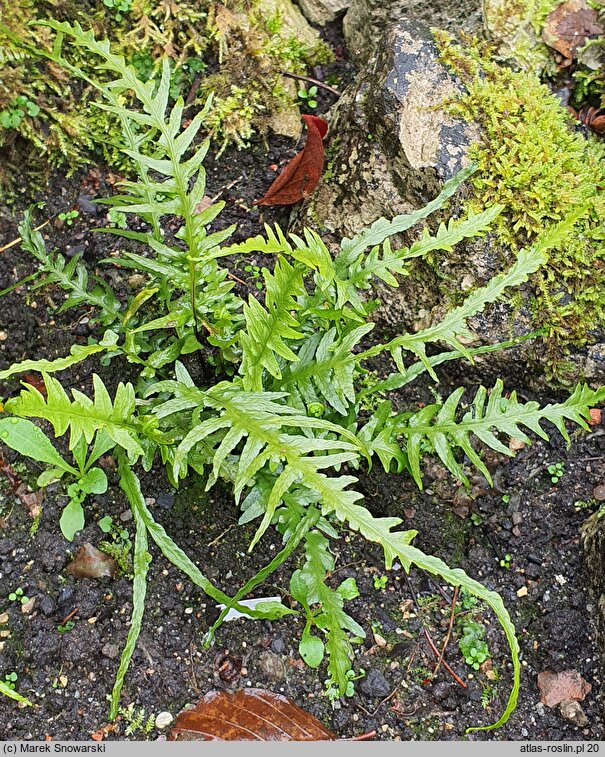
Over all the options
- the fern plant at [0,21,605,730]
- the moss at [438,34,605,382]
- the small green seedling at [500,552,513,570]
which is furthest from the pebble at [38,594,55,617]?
the moss at [438,34,605,382]

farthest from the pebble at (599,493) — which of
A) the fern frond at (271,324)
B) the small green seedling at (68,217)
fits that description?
the small green seedling at (68,217)

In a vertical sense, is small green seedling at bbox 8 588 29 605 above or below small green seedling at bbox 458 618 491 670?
above

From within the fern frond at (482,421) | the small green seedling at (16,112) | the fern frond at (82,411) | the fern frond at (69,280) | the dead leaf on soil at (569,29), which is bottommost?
the fern frond at (482,421)

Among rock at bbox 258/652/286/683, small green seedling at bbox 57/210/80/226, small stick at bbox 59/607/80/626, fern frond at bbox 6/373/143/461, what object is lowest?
rock at bbox 258/652/286/683

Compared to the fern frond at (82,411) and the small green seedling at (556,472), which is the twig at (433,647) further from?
the fern frond at (82,411)

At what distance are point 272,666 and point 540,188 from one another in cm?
176

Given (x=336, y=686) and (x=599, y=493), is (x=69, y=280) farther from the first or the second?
(x=599, y=493)

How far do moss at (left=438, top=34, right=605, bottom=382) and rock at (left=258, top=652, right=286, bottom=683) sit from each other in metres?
1.32

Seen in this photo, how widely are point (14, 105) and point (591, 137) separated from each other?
82.1 inches

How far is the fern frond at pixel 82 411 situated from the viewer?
1457 millimetres

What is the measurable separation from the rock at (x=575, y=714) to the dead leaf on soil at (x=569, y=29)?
2.27m

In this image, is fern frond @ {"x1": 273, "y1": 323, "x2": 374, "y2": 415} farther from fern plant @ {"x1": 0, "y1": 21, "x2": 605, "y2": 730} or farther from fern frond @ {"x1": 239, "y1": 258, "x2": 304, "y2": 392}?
fern frond @ {"x1": 239, "y1": 258, "x2": 304, "y2": 392}

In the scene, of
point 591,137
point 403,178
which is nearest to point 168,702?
point 403,178

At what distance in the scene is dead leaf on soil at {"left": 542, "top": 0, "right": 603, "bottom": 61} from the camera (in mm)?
2588
